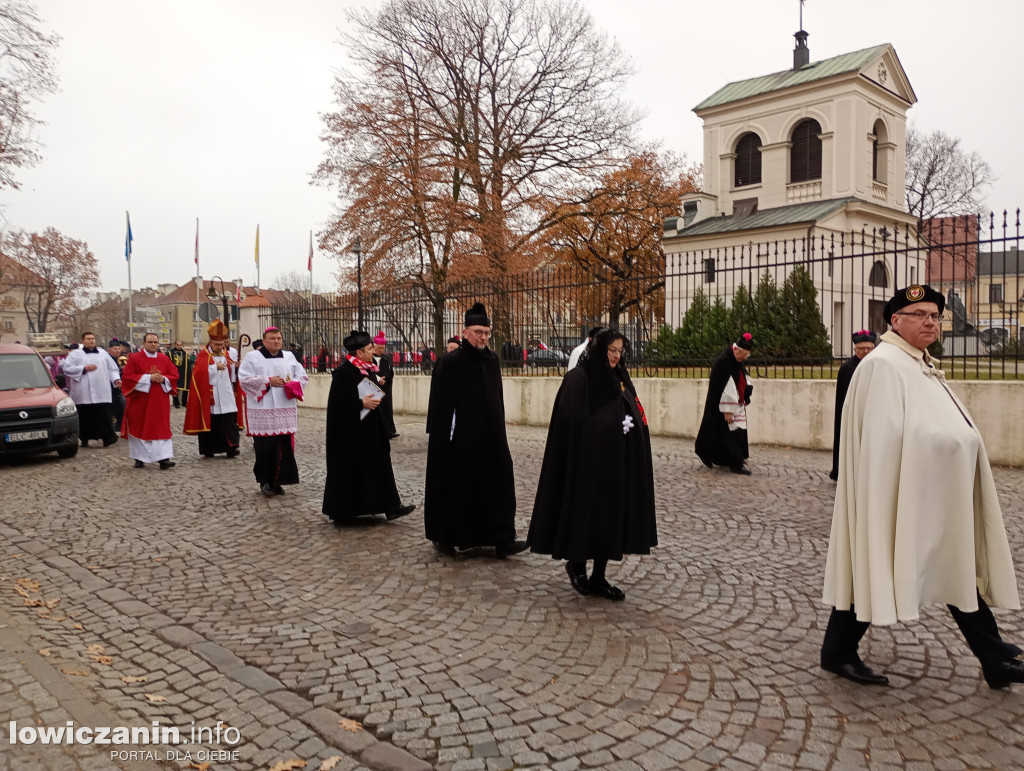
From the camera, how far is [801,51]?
37.1m

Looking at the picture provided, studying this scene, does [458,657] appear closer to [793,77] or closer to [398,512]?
[398,512]

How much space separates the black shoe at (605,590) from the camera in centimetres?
521

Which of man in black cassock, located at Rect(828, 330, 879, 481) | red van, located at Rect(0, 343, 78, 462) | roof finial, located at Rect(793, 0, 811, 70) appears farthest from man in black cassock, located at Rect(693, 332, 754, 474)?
roof finial, located at Rect(793, 0, 811, 70)

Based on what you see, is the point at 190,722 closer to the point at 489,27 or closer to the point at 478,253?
the point at 478,253

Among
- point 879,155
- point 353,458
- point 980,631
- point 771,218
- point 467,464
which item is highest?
point 879,155

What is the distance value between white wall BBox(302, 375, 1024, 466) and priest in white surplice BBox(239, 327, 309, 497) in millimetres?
7239

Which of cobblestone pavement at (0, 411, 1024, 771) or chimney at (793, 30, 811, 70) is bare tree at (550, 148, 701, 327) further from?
cobblestone pavement at (0, 411, 1024, 771)

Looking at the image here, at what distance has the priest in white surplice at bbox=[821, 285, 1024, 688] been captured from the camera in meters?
3.52

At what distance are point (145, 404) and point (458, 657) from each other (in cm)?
908

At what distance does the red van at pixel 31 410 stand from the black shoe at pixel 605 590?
34.4ft

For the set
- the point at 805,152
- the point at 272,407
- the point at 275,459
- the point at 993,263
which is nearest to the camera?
the point at 272,407

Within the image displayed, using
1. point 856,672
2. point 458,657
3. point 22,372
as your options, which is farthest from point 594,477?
point 22,372

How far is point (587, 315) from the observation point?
50.9ft

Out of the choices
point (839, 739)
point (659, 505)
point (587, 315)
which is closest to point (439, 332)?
point (587, 315)
